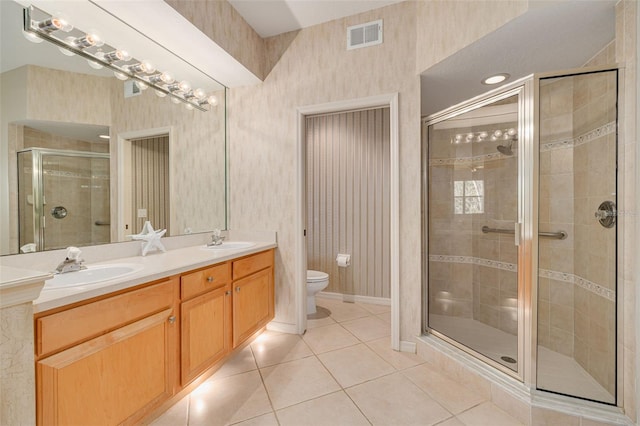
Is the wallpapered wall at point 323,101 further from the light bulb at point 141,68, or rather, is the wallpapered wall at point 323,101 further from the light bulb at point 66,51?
the light bulb at point 66,51

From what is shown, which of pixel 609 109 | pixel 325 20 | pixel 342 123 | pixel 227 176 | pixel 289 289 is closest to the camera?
pixel 609 109

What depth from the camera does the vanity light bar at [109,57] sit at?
1469 mm

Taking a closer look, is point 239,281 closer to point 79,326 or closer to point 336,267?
point 79,326

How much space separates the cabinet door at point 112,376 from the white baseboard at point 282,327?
123 cm

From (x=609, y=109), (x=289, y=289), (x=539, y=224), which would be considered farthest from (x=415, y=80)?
(x=289, y=289)

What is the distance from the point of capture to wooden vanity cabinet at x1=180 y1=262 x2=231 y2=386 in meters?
1.62

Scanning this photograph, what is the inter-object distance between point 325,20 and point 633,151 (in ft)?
7.54

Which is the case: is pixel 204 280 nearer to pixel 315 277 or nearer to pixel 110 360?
pixel 110 360

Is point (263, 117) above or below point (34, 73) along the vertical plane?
above

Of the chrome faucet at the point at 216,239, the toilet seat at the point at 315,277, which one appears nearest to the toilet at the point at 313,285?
the toilet seat at the point at 315,277

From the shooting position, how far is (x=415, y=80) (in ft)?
7.30

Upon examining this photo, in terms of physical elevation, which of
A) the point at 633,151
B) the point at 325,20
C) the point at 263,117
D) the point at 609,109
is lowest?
the point at 633,151

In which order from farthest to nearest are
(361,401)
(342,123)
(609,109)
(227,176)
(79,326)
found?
(342,123)
(227,176)
(361,401)
(609,109)
(79,326)

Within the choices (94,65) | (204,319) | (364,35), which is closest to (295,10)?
(364,35)
